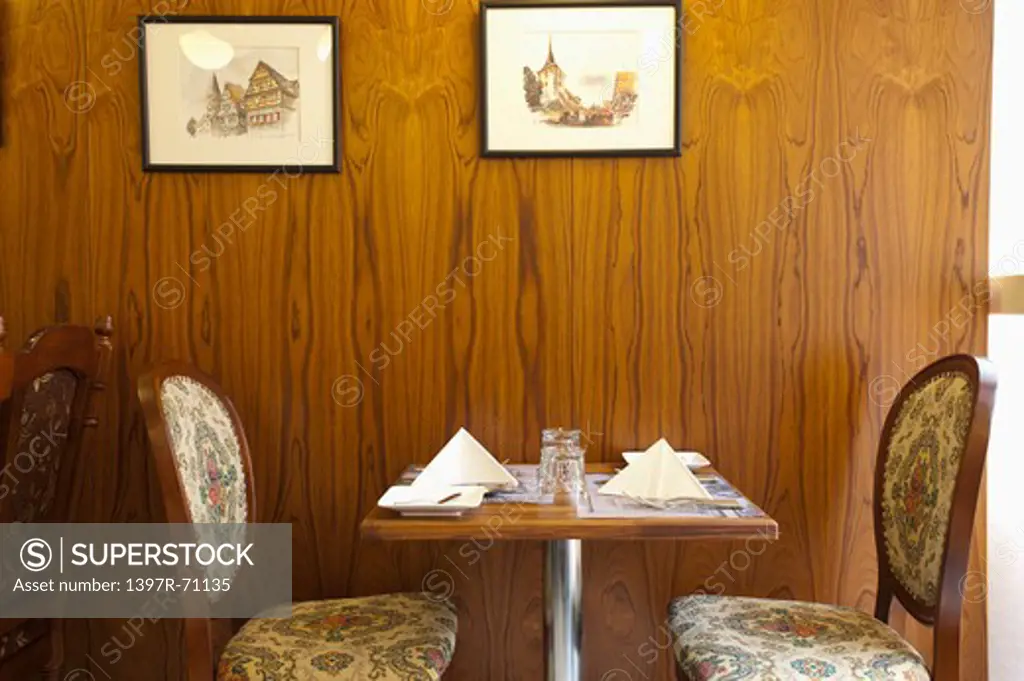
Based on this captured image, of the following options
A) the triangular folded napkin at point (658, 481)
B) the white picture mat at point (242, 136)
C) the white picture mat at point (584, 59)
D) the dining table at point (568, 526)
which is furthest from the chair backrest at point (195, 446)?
the white picture mat at point (584, 59)

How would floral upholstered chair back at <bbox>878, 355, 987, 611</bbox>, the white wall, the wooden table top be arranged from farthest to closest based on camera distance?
the white wall
floral upholstered chair back at <bbox>878, 355, 987, 611</bbox>
the wooden table top

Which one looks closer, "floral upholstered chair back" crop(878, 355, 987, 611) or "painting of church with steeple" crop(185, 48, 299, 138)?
"floral upholstered chair back" crop(878, 355, 987, 611)

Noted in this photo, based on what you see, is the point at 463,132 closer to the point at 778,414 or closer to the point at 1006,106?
the point at 778,414

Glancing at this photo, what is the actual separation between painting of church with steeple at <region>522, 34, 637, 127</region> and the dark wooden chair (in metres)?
1.27

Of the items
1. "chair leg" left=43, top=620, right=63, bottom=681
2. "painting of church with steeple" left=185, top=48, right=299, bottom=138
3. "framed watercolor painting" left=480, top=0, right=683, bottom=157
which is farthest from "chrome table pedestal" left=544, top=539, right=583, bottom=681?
"painting of church with steeple" left=185, top=48, right=299, bottom=138

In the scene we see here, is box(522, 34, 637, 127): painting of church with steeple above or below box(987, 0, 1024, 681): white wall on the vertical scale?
above

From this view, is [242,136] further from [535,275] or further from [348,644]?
[348,644]

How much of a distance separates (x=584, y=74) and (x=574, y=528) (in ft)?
4.06

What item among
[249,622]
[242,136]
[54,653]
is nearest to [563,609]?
[249,622]

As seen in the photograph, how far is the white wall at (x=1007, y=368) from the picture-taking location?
205 cm

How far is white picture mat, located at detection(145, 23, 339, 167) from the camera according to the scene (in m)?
2.08

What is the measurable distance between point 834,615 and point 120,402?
1.89 m

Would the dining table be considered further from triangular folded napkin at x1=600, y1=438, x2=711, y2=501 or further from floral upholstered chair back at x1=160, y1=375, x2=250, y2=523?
floral upholstered chair back at x1=160, y1=375, x2=250, y2=523

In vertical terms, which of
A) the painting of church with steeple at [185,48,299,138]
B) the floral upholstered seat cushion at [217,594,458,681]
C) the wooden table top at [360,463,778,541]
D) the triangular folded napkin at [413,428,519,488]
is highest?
the painting of church with steeple at [185,48,299,138]
